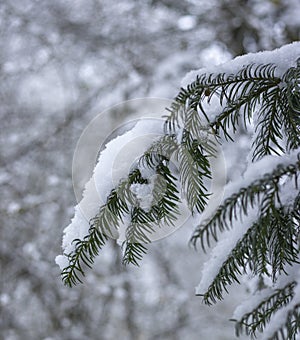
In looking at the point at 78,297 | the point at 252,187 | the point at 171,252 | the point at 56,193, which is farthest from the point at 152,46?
the point at 252,187

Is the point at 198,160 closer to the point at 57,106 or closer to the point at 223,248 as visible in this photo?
the point at 223,248

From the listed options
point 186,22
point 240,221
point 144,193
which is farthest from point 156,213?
point 186,22

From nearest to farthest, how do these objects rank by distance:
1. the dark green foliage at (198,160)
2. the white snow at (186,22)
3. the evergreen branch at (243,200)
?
the evergreen branch at (243,200) → the dark green foliage at (198,160) → the white snow at (186,22)

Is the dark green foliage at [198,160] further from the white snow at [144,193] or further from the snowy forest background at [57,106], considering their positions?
the snowy forest background at [57,106]

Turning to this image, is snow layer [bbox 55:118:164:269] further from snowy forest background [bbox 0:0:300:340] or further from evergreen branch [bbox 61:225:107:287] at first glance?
snowy forest background [bbox 0:0:300:340]

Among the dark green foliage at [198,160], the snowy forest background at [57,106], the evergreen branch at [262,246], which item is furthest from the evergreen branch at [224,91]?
the snowy forest background at [57,106]

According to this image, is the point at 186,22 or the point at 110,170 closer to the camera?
the point at 110,170

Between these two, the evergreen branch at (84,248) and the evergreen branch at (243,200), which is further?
the evergreen branch at (84,248)

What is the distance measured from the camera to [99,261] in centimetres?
376

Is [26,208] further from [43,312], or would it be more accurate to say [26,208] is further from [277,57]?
[277,57]

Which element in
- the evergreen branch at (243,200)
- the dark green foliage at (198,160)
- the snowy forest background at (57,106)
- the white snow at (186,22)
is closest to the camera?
the evergreen branch at (243,200)

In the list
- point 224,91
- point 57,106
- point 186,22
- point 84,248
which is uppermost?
point 186,22

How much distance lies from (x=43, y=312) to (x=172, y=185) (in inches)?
132

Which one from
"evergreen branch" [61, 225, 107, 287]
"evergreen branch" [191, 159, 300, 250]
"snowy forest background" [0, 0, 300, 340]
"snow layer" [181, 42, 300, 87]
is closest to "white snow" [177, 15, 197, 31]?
"snowy forest background" [0, 0, 300, 340]
